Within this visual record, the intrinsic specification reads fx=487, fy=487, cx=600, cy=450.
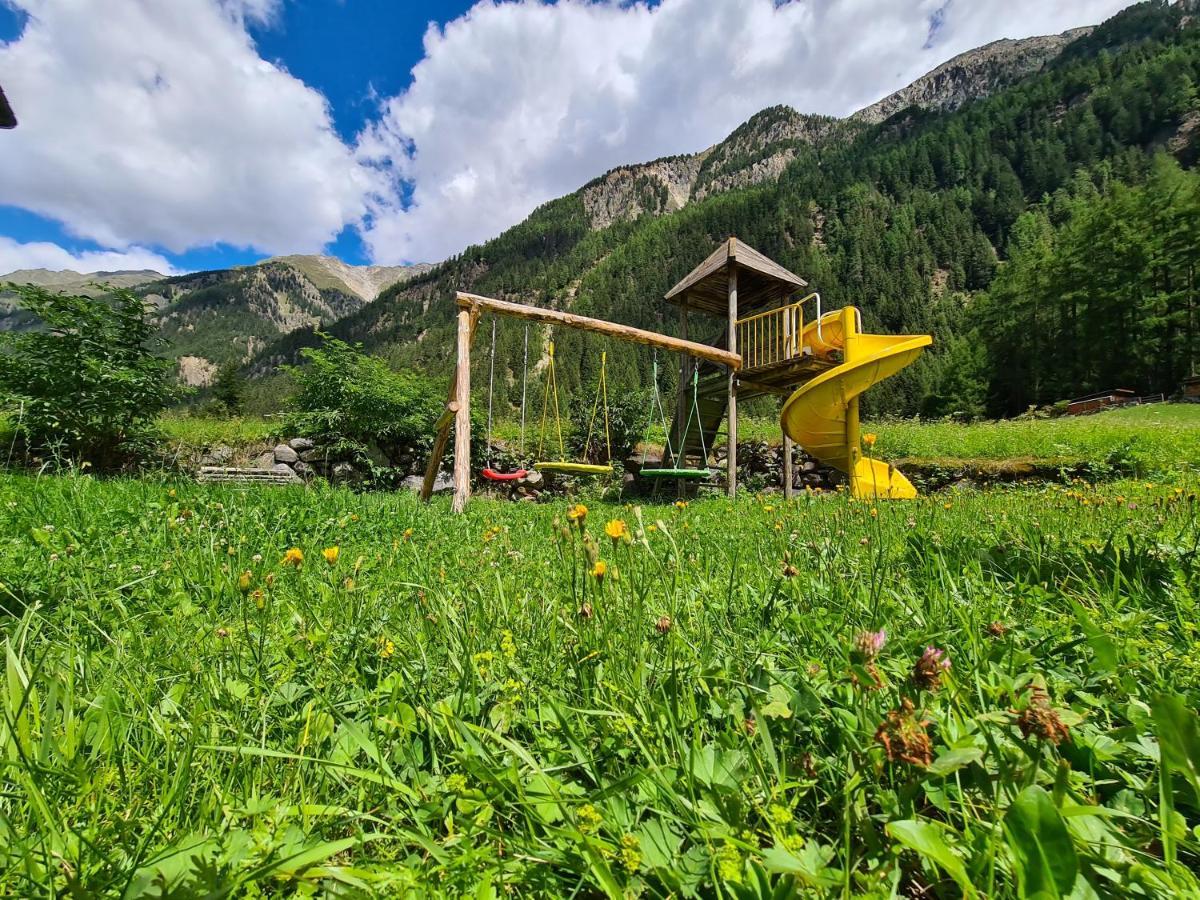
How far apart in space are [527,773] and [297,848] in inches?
14.1

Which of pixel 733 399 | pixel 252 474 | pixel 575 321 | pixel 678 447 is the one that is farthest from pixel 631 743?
pixel 252 474

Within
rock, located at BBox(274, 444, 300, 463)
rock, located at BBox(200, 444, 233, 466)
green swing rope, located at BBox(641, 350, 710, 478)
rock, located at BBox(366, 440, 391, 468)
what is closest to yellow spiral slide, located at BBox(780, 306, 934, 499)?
green swing rope, located at BBox(641, 350, 710, 478)

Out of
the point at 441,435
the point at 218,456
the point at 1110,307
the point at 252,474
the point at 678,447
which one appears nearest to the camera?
the point at 441,435

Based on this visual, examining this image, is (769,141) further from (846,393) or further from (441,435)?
(441,435)

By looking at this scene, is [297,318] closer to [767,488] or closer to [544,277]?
[544,277]

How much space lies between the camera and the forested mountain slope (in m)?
35.1

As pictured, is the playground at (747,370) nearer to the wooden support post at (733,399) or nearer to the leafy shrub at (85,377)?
the wooden support post at (733,399)

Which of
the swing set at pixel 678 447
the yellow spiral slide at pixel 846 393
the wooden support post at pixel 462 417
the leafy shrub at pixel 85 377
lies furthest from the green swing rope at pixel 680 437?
the leafy shrub at pixel 85 377

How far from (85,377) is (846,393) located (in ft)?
39.6

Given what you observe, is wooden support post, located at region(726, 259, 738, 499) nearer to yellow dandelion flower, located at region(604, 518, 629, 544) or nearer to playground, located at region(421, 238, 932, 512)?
playground, located at region(421, 238, 932, 512)

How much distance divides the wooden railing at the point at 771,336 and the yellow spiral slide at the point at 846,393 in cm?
48

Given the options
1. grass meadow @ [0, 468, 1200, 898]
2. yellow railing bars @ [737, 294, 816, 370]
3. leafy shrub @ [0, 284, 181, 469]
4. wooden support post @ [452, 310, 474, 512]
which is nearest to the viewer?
grass meadow @ [0, 468, 1200, 898]

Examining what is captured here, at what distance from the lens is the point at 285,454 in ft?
34.9

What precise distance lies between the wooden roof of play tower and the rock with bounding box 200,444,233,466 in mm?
10560
